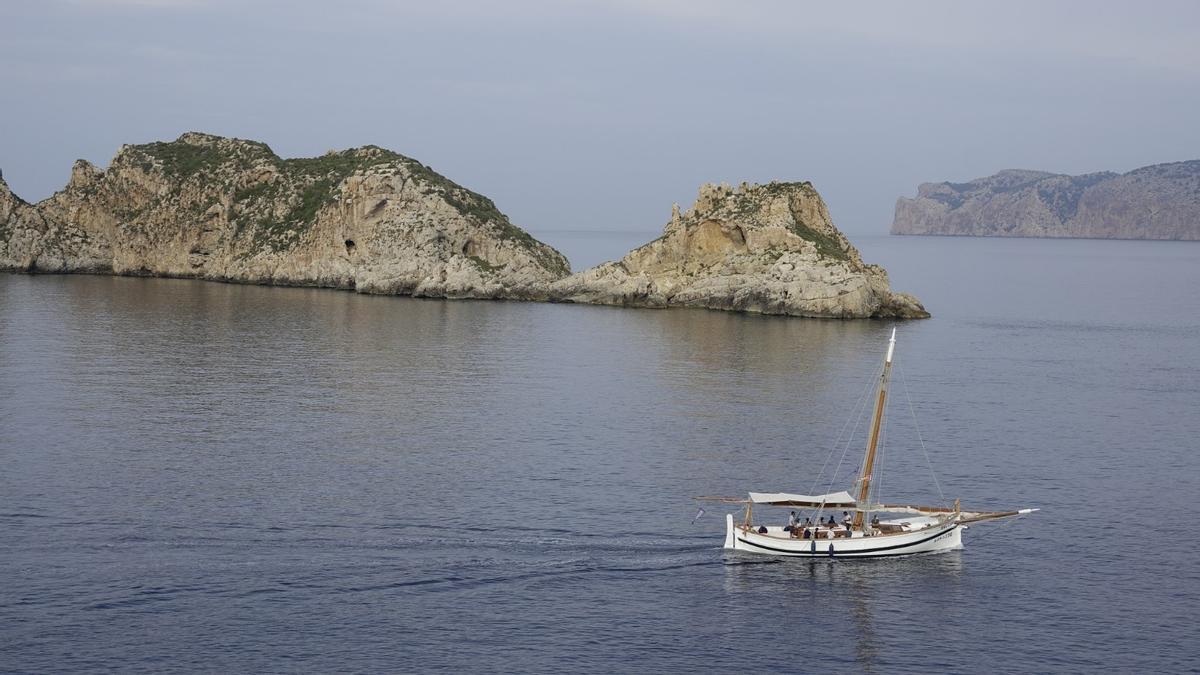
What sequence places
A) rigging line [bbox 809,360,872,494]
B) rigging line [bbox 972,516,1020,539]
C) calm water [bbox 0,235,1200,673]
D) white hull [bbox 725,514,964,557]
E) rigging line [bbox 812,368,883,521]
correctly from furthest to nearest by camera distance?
rigging line [bbox 809,360,872,494] → rigging line [bbox 812,368,883,521] → rigging line [bbox 972,516,1020,539] → white hull [bbox 725,514,964,557] → calm water [bbox 0,235,1200,673]

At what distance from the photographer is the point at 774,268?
186 m

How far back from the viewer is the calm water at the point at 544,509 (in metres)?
51.1

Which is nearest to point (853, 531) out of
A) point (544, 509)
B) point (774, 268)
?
point (544, 509)

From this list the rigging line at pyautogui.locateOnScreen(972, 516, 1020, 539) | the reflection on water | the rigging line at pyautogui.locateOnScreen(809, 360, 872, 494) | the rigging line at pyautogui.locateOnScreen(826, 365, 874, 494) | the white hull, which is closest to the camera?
the reflection on water

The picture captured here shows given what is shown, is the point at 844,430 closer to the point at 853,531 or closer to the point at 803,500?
the point at 853,531

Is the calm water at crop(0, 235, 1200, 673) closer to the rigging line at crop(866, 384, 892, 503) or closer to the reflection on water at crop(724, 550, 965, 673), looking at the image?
the reflection on water at crop(724, 550, 965, 673)

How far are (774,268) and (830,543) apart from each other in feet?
410

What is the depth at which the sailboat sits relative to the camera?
63625 millimetres

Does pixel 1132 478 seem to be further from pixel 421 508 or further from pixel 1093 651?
pixel 421 508

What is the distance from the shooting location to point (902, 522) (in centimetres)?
6638

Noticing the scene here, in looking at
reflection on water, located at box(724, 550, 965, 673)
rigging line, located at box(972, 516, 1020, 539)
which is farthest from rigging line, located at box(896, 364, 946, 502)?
reflection on water, located at box(724, 550, 965, 673)

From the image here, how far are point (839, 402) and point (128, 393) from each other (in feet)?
200

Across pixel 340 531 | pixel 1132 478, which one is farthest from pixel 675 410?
pixel 340 531

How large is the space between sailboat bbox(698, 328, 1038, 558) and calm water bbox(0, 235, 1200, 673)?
0.90 metres
